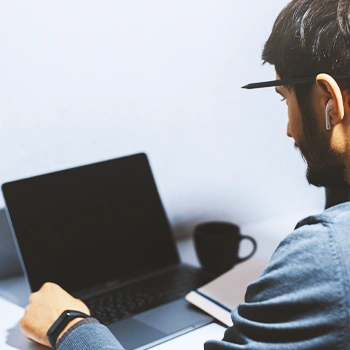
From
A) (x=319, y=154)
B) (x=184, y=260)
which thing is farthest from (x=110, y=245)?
(x=319, y=154)

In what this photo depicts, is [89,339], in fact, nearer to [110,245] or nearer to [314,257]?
[110,245]

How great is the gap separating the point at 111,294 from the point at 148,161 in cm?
30

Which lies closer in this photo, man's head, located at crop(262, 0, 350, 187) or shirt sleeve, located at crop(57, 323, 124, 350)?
man's head, located at crop(262, 0, 350, 187)

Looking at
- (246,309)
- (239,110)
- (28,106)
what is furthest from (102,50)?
(246,309)

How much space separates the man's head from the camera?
2.22ft

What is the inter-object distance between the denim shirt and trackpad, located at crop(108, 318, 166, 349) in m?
0.29

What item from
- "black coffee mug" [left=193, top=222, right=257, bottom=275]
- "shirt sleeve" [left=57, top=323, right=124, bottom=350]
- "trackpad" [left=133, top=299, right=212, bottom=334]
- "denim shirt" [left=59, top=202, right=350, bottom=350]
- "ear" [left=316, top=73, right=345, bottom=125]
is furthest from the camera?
"black coffee mug" [left=193, top=222, right=257, bottom=275]

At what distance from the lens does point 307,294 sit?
56 cm

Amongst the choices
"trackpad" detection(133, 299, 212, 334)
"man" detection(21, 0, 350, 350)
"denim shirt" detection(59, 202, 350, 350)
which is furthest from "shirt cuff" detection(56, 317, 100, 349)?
"denim shirt" detection(59, 202, 350, 350)

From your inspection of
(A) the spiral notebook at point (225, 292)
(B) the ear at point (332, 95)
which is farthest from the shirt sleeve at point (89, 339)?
(B) the ear at point (332, 95)

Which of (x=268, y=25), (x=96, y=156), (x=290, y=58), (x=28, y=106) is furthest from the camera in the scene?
(x=268, y=25)

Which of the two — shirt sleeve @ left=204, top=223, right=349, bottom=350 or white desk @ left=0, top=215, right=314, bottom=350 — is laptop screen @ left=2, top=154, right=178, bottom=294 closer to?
white desk @ left=0, top=215, right=314, bottom=350

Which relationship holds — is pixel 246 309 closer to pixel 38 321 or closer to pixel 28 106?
pixel 38 321

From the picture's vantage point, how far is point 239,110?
4.19 feet
